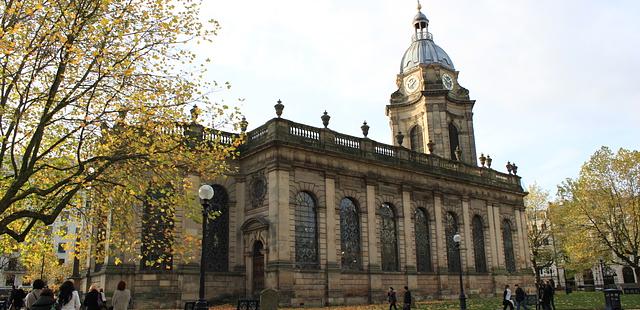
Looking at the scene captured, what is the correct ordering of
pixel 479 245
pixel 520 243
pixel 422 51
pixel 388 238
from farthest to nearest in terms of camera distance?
pixel 422 51 → pixel 520 243 → pixel 479 245 → pixel 388 238

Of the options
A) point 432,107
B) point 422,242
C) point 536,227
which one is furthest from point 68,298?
point 536,227

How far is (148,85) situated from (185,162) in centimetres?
247

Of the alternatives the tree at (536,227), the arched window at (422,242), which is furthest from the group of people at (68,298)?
the tree at (536,227)

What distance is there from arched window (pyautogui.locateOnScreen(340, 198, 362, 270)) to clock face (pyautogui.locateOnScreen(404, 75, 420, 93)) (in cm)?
1796

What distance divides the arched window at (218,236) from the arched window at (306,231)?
164 inches

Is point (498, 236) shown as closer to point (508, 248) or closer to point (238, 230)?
point (508, 248)

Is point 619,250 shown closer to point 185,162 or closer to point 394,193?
point 394,193

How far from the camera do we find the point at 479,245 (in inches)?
1522

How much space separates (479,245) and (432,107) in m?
12.0

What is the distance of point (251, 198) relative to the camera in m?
28.4

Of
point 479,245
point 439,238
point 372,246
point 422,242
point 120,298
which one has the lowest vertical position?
point 120,298

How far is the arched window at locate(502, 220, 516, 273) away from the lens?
41.2 metres

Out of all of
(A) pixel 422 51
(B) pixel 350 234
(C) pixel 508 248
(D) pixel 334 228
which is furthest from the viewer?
(A) pixel 422 51

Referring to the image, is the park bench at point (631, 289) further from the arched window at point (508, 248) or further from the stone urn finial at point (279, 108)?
the stone urn finial at point (279, 108)
